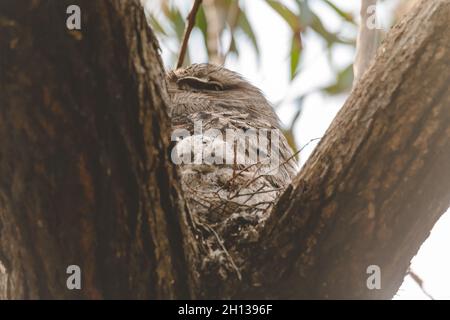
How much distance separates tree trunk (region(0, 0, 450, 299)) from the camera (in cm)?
181

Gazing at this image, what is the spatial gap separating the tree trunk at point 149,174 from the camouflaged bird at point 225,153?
0.17 metres

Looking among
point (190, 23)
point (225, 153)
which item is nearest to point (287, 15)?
point (190, 23)

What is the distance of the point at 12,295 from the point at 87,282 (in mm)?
299

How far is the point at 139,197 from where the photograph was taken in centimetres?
195

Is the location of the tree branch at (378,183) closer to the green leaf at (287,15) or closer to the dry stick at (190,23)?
the dry stick at (190,23)

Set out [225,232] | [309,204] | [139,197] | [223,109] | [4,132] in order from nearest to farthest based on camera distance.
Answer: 1. [4,132]
2. [139,197]
3. [309,204]
4. [225,232]
5. [223,109]

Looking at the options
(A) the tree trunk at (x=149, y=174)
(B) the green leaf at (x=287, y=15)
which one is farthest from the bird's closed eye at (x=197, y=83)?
(A) the tree trunk at (x=149, y=174)

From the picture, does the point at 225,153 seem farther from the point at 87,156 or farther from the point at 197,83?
the point at 87,156

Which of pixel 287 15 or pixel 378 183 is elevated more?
pixel 287 15

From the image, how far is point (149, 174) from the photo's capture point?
6.43 ft

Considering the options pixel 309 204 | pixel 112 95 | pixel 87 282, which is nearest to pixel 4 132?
pixel 112 95

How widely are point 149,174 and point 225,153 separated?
4.16 ft
